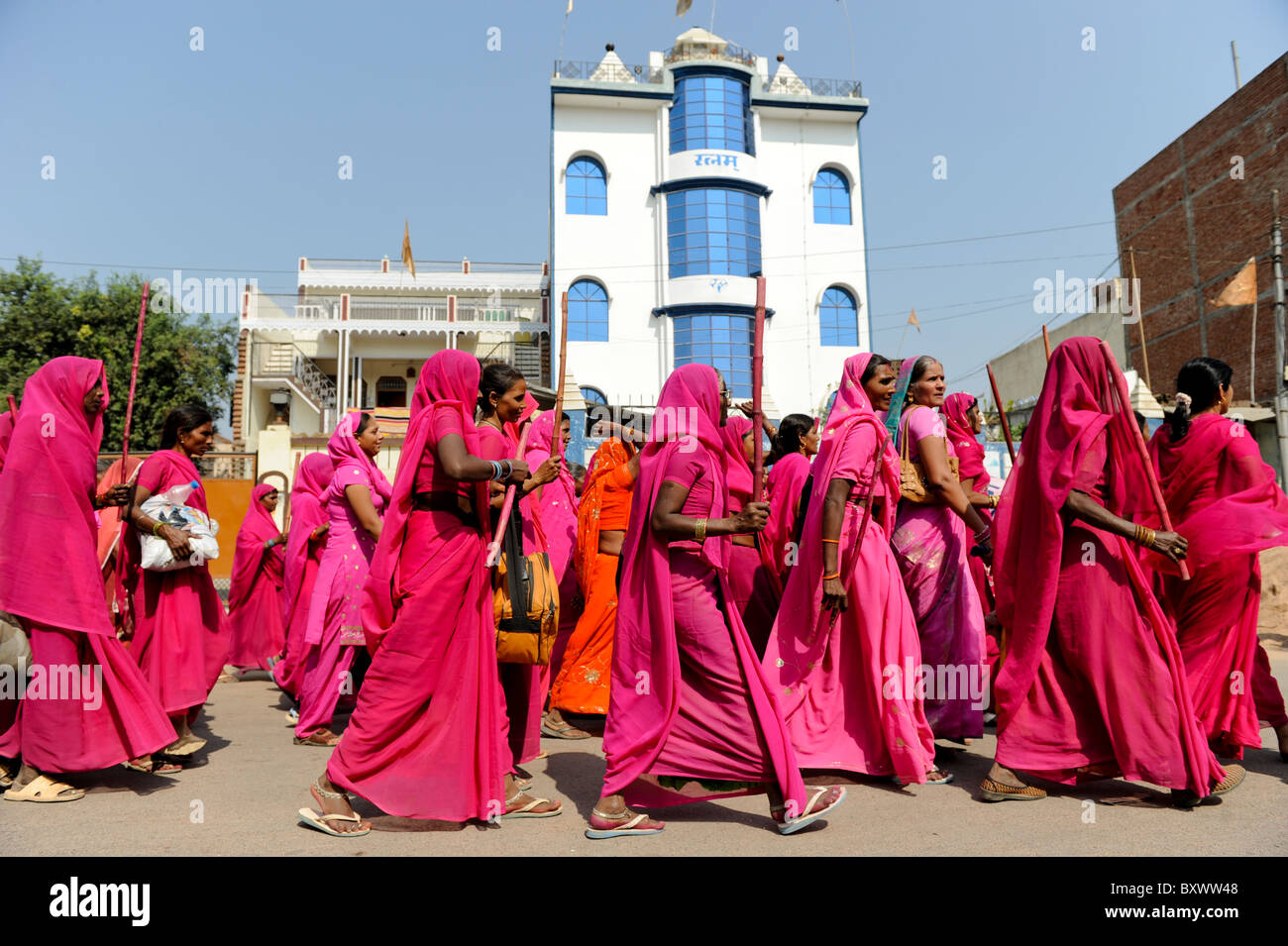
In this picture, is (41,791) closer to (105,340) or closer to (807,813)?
(807,813)

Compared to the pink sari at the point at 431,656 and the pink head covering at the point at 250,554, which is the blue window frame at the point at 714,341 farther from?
the pink sari at the point at 431,656

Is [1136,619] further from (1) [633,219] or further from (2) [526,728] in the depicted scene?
(1) [633,219]

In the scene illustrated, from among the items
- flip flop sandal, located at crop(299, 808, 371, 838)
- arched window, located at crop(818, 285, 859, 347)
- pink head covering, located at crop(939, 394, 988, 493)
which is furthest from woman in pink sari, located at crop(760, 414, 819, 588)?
arched window, located at crop(818, 285, 859, 347)

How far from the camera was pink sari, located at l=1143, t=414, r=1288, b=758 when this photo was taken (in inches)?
168

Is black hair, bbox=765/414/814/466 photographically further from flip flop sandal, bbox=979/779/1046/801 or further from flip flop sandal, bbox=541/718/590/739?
flip flop sandal, bbox=979/779/1046/801

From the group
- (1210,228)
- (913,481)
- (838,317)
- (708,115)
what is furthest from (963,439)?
(1210,228)

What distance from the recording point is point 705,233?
26469mm

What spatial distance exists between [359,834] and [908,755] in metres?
A: 2.29

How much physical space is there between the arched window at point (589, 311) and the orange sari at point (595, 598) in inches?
805

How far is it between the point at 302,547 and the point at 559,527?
199 cm

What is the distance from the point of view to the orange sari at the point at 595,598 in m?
5.97

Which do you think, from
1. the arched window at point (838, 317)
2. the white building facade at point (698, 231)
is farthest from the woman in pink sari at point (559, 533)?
the arched window at point (838, 317)

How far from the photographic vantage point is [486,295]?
30.8m

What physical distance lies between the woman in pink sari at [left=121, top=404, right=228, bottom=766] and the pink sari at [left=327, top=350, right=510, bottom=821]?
1816 millimetres
